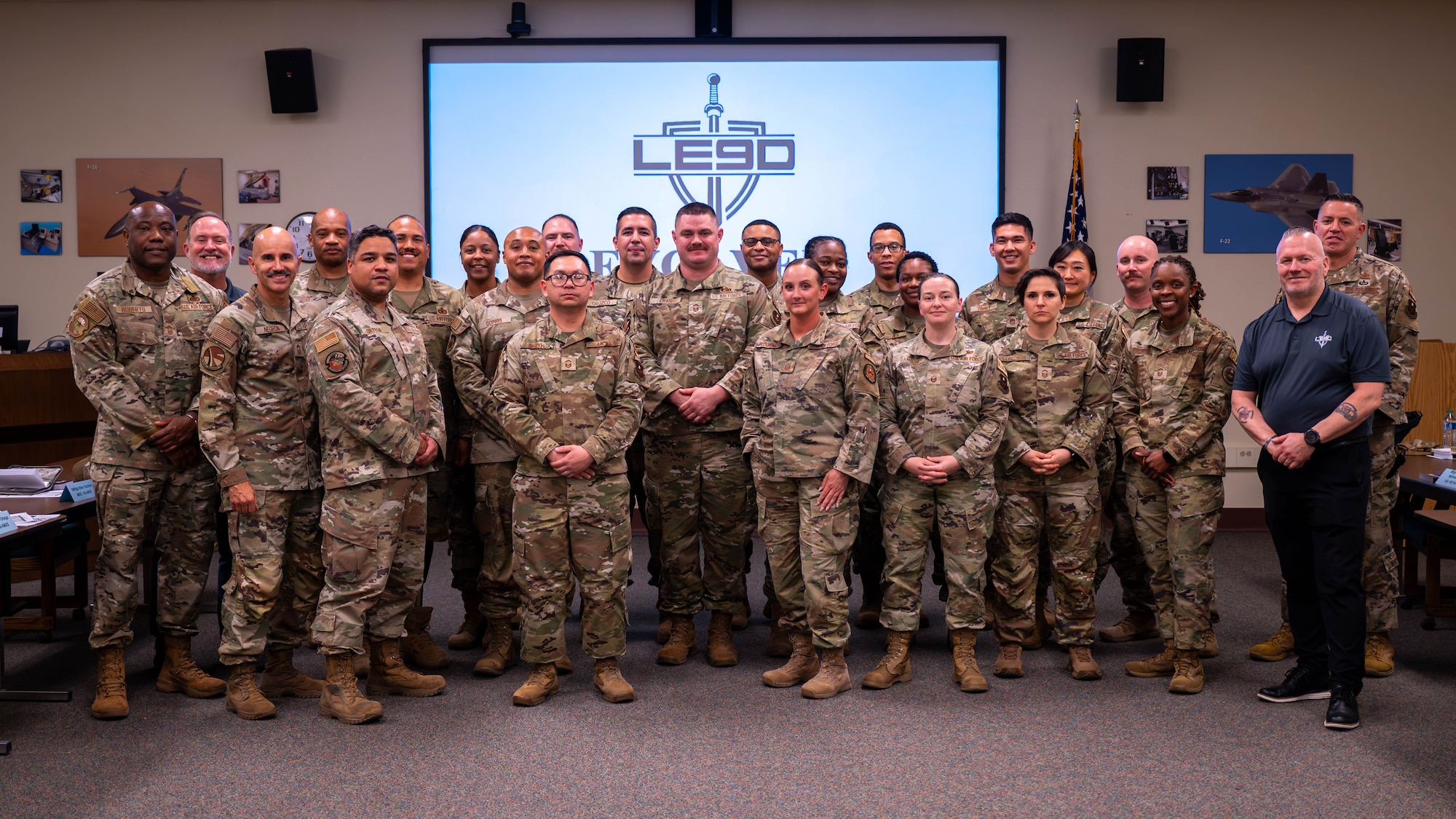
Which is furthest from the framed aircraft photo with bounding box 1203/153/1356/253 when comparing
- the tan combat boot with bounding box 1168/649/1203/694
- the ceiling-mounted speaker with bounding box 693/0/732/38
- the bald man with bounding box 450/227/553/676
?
the bald man with bounding box 450/227/553/676

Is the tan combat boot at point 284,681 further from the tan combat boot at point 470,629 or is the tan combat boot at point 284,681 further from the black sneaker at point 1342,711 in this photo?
the black sneaker at point 1342,711

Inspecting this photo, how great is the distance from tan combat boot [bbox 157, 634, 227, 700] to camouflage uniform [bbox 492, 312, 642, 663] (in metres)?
1.18

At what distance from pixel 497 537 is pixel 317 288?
1.25 meters

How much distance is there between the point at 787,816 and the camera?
2.66 meters

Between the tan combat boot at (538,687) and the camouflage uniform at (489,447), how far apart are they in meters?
0.43

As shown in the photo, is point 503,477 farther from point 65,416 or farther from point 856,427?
point 65,416

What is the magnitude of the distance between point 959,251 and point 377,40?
4284 millimetres

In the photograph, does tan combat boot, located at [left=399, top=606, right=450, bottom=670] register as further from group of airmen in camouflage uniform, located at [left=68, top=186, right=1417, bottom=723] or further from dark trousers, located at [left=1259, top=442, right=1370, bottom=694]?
dark trousers, located at [left=1259, top=442, right=1370, bottom=694]

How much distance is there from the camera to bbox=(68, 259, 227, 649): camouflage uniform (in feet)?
11.3

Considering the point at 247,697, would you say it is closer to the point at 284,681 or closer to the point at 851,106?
the point at 284,681

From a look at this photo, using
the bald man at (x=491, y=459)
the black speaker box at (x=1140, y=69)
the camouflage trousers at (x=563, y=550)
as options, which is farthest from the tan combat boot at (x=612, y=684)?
the black speaker box at (x=1140, y=69)

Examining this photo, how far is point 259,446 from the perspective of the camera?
341 cm

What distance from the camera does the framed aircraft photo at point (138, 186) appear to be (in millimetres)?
6859

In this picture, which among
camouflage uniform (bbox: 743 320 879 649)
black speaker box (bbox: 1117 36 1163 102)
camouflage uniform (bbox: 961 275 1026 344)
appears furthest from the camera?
black speaker box (bbox: 1117 36 1163 102)
